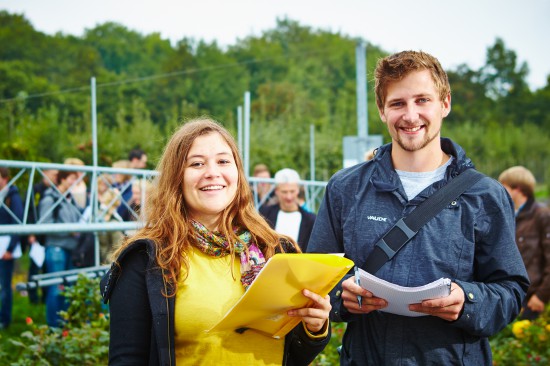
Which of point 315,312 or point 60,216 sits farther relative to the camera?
point 60,216

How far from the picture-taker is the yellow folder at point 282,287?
1.80 m

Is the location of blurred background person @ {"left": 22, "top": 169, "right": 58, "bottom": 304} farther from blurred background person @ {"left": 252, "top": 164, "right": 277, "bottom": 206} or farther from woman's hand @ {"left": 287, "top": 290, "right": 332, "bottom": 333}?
woman's hand @ {"left": 287, "top": 290, "right": 332, "bottom": 333}

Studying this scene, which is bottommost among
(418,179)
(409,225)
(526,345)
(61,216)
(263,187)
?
(526,345)

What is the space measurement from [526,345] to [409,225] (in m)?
3.50

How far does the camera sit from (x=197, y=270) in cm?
213

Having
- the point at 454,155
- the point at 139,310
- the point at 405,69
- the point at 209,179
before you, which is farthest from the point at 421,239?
the point at 139,310

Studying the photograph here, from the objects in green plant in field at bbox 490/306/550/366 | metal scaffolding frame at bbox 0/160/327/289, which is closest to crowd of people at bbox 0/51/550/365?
green plant in field at bbox 490/306/550/366

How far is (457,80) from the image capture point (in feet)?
220

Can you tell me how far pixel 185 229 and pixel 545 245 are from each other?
454 cm

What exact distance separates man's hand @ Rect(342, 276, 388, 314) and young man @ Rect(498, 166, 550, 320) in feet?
12.9

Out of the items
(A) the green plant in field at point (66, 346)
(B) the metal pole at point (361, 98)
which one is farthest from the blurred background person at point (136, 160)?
(B) the metal pole at point (361, 98)

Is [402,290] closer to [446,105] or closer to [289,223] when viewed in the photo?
[446,105]

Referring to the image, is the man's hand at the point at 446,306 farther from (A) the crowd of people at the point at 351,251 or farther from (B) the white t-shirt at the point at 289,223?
(B) the white t-shirt at the point at 289,223

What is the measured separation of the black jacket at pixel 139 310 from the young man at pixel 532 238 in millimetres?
4492
